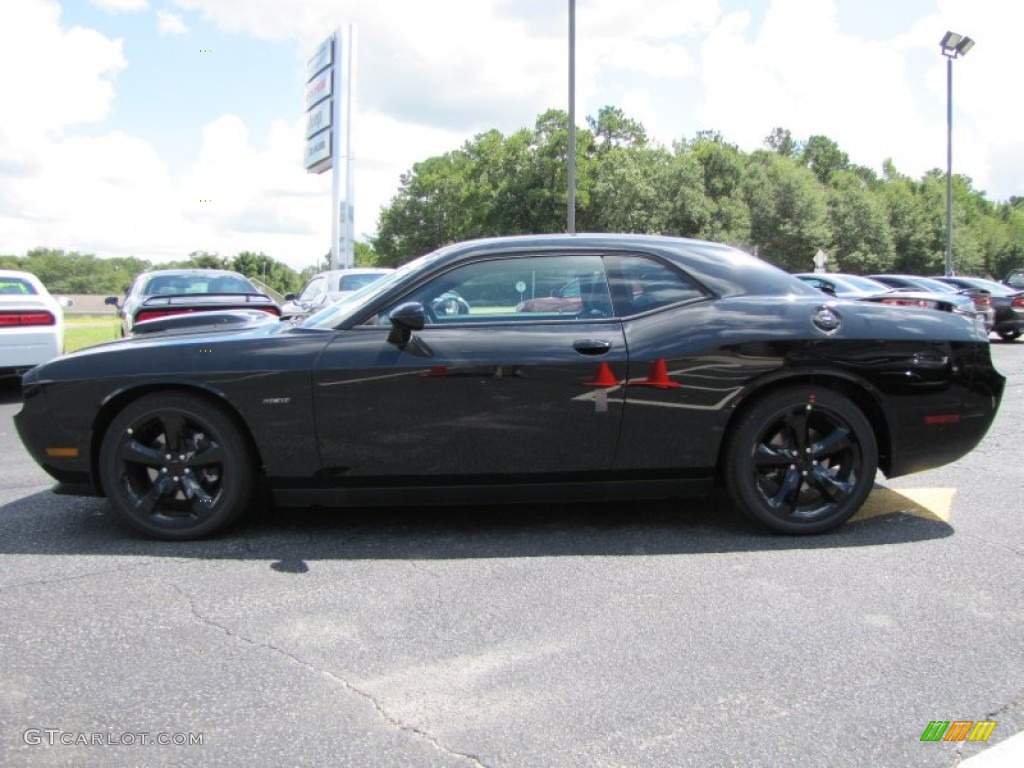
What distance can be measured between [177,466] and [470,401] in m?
1.42

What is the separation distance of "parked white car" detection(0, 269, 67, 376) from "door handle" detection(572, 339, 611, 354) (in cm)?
676

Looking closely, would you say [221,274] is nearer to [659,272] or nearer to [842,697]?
[659,272]

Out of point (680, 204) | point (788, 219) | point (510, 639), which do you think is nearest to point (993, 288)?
point (510, 639)

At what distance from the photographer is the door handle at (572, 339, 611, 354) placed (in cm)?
367

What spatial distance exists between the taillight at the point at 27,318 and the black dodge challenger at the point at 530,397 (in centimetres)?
506

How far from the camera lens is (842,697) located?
94.8 inches

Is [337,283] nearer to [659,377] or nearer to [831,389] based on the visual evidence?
[659,377]

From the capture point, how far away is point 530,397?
365 cm

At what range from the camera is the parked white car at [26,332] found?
26.6ft

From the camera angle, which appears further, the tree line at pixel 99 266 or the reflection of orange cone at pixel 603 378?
the tree line at pixel 99 266

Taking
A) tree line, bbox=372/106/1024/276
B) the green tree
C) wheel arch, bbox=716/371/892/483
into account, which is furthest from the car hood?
the green tree

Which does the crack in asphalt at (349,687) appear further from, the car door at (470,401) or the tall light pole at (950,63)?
the tall light pole at (950,63)

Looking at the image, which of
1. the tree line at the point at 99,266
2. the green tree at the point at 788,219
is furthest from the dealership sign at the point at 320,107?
the tree line at the point at 99,266

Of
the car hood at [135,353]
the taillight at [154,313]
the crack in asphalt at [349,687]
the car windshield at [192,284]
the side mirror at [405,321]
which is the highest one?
the car windshield at [192,284]
